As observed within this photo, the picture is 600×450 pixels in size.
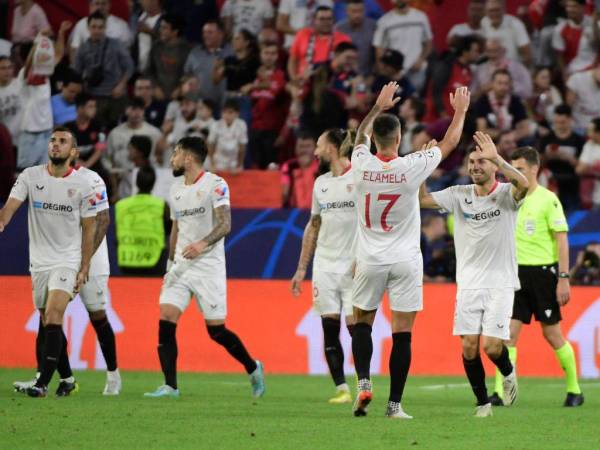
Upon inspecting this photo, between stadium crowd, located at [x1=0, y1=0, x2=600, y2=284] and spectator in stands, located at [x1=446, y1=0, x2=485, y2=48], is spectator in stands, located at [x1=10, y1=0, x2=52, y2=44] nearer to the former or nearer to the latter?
stadium crowd, located at [x1=0, y1=0, x2=600, y2=284]

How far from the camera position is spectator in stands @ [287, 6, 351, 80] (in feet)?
61.8

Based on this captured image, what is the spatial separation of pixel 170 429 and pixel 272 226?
25.6ft

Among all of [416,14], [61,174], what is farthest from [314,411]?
[416,14]

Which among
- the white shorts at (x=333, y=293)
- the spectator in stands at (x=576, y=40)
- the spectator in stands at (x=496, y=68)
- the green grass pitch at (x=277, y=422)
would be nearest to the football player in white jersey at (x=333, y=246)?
the white shorts at (x=333, y=293)

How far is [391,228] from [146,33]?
11.0m

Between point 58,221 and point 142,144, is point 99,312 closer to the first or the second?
point 58,221

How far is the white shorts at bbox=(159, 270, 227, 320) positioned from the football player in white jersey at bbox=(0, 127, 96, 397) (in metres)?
0.90

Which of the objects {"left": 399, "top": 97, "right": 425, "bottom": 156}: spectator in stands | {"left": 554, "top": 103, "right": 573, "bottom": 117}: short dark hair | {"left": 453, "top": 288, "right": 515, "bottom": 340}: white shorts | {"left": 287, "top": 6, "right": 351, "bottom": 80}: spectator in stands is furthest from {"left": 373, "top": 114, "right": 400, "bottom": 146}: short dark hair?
{"left": 287, "top": 6, "right": 351, "bottom": 80}: spectator in stands

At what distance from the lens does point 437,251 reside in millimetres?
16297

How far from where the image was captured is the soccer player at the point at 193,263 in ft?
39.1

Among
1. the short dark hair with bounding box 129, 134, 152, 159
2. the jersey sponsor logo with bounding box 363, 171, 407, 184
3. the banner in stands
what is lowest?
the banner in stands

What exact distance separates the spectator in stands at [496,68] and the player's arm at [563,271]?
7312mm

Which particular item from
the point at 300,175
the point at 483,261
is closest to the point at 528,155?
the point at 483,261

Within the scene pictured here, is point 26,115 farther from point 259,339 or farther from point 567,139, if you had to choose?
point 567,139
